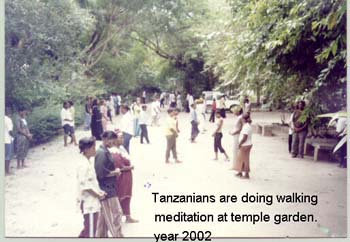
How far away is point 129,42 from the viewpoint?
4340 mm

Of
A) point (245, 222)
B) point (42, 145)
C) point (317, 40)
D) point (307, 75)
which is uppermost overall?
point (317, 40)

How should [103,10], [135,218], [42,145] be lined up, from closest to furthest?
[135,218] → [42,145] → [103,10]

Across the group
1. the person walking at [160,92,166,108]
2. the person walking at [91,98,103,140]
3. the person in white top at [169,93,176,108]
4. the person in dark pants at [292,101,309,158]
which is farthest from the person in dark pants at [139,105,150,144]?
the person in dark pants at [292,101,309,158]

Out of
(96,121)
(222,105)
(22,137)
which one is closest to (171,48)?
(222,105)

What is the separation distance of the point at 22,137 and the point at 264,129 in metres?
2.30

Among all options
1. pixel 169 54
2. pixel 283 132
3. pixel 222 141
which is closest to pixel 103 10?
pixel 169 54

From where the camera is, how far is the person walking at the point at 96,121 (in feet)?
12.3

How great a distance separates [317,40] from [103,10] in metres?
2.00

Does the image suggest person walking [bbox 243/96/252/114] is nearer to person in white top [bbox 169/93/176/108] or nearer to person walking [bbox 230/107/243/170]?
person walking [bbox 230/107/243/170]

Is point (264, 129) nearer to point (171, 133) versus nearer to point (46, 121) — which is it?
point (171, 133)

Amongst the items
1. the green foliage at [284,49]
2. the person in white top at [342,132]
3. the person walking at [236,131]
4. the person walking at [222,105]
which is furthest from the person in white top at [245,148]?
the person in white top at [342,132]

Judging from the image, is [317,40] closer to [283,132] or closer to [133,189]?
[283,132]

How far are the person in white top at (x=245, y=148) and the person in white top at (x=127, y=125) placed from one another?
0.98 m

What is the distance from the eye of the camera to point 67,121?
4.00m
